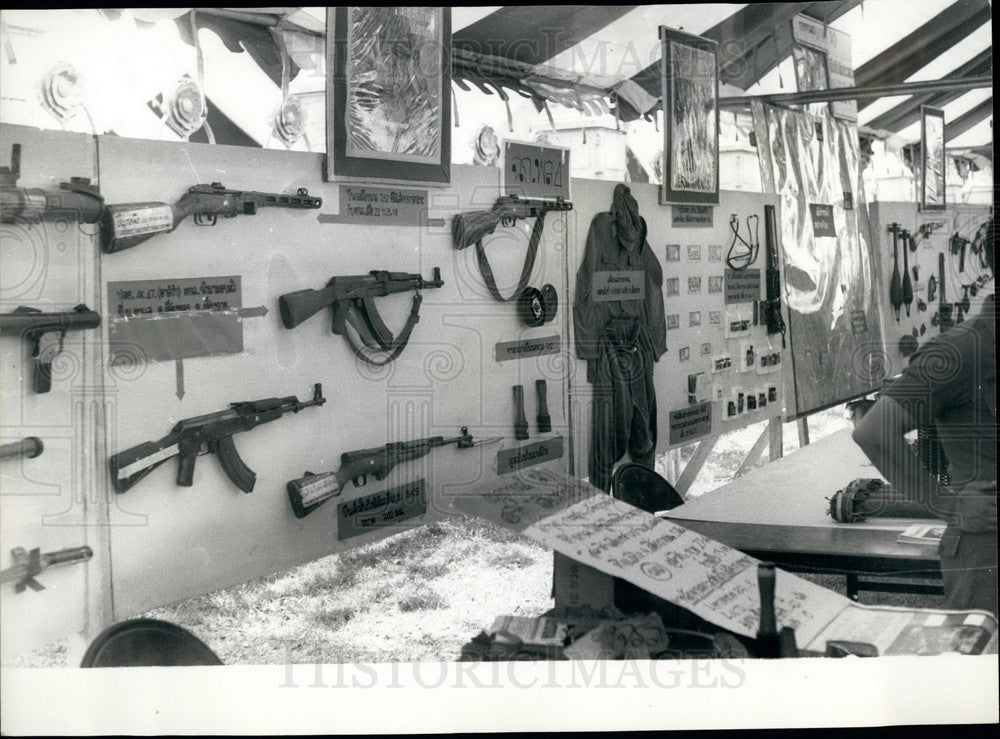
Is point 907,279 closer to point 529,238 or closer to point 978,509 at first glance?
point 978,509

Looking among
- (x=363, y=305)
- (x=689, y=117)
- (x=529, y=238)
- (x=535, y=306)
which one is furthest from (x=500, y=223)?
(x=689, y=117)

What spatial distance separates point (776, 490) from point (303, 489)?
157 cm

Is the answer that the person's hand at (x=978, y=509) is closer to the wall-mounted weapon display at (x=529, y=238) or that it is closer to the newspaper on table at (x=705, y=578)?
the newspaper on table at (x=705, y=578)

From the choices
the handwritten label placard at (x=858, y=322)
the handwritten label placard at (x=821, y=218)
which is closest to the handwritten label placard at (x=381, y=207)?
the handwritten label placard at (x=821, y=218)

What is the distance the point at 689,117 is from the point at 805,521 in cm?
137

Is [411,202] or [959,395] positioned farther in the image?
[411,202]

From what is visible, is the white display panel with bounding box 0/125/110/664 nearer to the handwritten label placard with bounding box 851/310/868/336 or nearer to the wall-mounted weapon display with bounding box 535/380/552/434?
the wall-mounted weapon display with bounding box 535/380/552/434

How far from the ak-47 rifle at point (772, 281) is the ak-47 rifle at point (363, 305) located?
143 centimetres

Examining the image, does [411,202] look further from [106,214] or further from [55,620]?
[55,620]

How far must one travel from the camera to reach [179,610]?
243cm

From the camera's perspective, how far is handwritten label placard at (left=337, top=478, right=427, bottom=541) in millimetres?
2682

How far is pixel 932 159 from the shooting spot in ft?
10.3

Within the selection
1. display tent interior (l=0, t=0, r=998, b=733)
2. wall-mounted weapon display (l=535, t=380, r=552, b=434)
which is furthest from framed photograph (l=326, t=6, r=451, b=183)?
wall-mounted weapon display (l=535, t=380, r=552, b=434)

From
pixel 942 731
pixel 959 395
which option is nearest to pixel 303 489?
pixel 959 395
